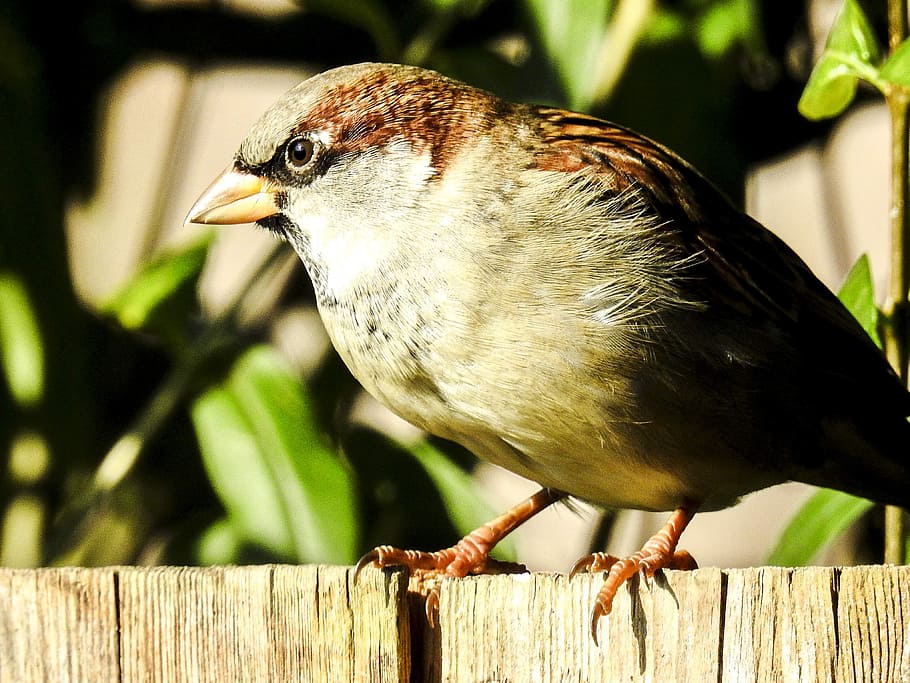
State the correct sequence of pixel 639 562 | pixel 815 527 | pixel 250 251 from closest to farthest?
pixel 639 562 < pixel 815 527 < pixel 250 251

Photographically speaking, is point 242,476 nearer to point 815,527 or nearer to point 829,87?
point 815,527

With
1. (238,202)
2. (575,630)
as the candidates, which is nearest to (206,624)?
(575,630)

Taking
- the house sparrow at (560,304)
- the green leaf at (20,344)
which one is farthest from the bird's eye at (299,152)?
the green leaf at (20,344)

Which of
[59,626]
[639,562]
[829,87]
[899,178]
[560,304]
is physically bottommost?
[59,626]

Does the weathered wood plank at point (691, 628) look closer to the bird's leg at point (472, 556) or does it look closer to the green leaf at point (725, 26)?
the bird's leg at point (472, 556)

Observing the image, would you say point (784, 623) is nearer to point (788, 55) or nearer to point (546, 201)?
point (546, 201)
